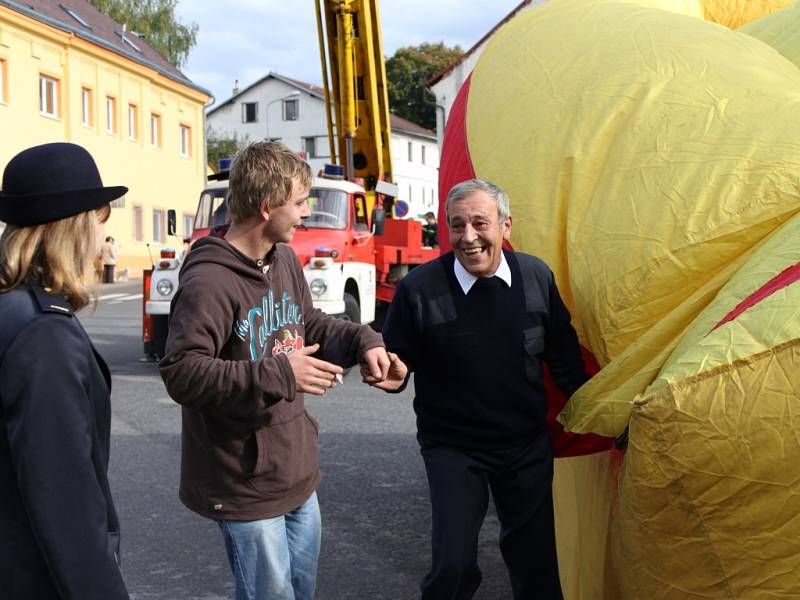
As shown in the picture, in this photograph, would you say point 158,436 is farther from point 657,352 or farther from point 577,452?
point 657,352

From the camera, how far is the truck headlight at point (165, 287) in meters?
11.3

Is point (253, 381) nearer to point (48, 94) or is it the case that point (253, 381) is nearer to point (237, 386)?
point (237, 386)

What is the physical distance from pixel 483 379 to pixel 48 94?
30.4 meters

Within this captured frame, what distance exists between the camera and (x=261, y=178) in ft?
9.98

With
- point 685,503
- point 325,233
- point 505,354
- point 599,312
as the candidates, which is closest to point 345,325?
point 505,354

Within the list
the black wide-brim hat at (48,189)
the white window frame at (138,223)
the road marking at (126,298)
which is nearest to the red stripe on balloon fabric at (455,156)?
the black wide-brim hat at (48,189)

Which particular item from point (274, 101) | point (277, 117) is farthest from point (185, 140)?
point (277, 117)

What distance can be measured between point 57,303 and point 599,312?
167cm

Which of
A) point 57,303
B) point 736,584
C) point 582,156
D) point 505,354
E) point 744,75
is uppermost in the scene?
point 744,75

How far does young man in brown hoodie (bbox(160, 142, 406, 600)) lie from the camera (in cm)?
285

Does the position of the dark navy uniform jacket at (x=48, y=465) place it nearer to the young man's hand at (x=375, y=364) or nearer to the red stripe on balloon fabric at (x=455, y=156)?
the young man's hand at (x=375, y=364)

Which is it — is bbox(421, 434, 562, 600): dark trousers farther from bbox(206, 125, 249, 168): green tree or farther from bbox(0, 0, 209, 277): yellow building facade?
bbox(206, 125, 249, 168): green tree

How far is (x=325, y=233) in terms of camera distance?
11.9m

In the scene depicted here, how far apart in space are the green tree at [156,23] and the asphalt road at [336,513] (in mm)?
39369
